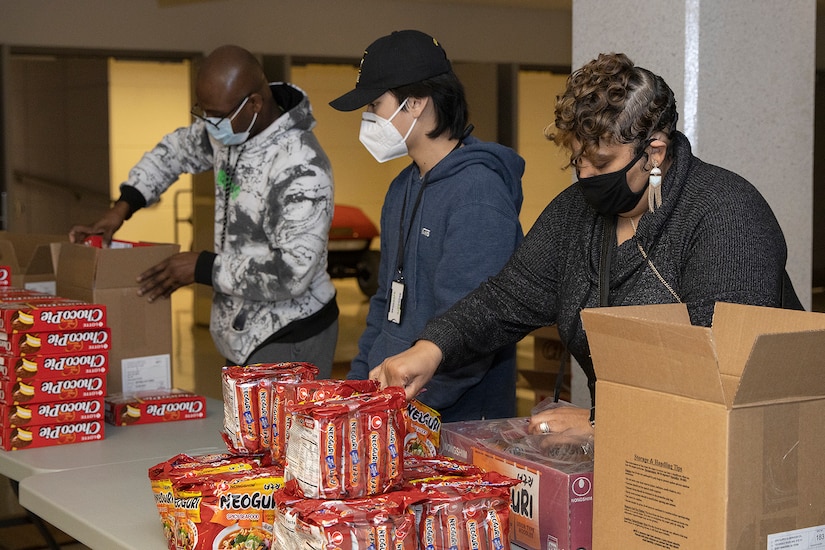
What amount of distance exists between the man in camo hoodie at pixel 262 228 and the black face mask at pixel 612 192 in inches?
44.7

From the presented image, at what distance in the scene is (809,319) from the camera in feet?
4.32

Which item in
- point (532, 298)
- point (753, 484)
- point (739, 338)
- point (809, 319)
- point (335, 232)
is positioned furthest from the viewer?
point (335, 232)

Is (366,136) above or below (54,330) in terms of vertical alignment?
above

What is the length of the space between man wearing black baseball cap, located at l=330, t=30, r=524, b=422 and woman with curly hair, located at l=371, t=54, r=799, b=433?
0.30 metres

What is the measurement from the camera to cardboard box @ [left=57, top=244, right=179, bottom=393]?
8.95ft

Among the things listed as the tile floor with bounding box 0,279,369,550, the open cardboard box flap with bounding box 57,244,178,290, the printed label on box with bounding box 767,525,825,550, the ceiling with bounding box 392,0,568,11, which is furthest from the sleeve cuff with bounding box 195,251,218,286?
the ceiling with bounding box 392,0,568,11

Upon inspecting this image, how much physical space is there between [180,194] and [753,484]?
10088 millimetres

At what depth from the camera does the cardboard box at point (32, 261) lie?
3082mm

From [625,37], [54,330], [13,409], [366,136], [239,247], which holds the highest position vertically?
[625,37]

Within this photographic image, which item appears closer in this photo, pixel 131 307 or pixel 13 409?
pixel 13 409

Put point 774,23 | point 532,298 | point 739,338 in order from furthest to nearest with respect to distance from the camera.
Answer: point 774,23, point 532,298, point 739,338

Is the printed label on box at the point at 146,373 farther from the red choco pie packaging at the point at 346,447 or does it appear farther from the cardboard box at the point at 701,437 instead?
the cardboard box at the point at 701,437

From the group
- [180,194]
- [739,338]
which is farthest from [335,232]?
[739,338]

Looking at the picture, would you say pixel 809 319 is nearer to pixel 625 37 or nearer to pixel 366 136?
Result: pixel 366 136
